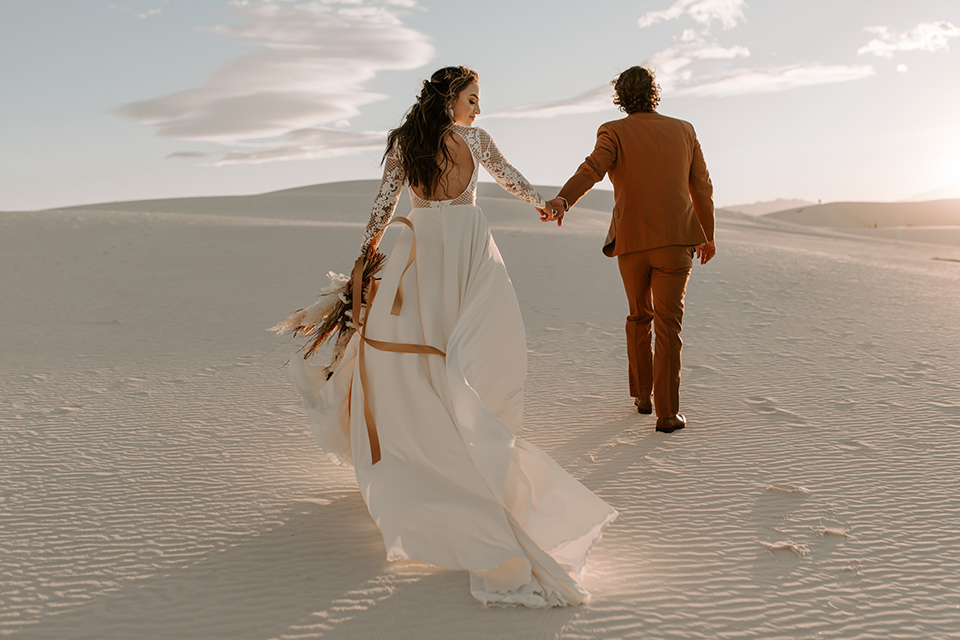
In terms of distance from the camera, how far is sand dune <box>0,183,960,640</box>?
2795 millimetres

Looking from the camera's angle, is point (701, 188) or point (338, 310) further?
point (701, 188)

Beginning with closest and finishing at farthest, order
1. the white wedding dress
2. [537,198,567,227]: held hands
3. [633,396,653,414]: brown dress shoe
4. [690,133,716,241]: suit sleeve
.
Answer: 1. the white wedding dress
2. [537,198,567,227]: held hands
3. [690,133,716,241]: suit sleeve
4. [633,396,653,414]: brown dress shoe

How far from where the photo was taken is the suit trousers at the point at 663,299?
4.88 meters

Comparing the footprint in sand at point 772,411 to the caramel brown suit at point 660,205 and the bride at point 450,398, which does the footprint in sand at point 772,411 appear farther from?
the bride at point 450,398

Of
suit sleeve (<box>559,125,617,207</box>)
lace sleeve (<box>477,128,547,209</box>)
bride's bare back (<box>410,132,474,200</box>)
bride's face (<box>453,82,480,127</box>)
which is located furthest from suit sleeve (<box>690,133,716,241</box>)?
bride's bare back (<box>410,132,474,200</box>)

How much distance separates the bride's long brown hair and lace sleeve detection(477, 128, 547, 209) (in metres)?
0.17

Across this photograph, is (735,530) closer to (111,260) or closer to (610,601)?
(610,601)

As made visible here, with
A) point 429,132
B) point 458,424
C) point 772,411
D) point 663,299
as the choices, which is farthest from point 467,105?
point 772,411

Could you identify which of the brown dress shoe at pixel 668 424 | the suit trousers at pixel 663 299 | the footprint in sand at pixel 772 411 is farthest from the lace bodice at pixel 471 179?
the footprint in sand at pixel 772 411

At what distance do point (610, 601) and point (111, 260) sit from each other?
1080cm

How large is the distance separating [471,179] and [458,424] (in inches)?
46.2

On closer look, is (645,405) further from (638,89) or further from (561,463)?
(638,89)

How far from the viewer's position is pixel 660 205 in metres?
4.82

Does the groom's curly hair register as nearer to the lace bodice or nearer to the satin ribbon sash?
the lace bodice
